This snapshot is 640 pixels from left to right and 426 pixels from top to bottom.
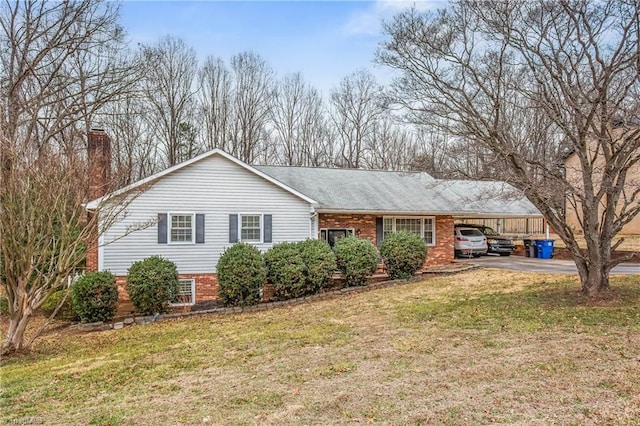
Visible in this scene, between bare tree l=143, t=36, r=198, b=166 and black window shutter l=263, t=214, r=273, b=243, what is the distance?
14.8 meters

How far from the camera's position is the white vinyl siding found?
14.9 m

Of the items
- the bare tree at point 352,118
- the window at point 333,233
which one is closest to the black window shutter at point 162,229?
the window at point 333,233

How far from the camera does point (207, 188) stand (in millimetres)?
15648

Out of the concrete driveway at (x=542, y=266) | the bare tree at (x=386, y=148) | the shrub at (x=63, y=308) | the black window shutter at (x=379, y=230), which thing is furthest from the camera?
the bare tree at (x=386, y=148)

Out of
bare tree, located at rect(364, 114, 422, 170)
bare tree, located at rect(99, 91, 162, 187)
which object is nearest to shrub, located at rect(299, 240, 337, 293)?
bare tree, located at rect(99, 91, 162, 187)

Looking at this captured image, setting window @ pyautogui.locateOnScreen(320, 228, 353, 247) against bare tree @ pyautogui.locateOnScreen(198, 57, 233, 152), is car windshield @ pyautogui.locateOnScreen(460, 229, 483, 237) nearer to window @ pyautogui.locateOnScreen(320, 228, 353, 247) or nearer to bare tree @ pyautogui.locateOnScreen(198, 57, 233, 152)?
window @ pyautogui.locateOnScreen(320, 228, 353, 247)

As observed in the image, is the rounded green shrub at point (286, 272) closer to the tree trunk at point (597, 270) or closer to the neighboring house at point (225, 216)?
the neighboring house at point (225, 216)

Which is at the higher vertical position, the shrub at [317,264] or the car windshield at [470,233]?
the car windshield at [470,233]

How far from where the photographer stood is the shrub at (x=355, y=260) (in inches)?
570

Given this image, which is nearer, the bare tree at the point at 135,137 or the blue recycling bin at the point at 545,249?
the blue recycling bin at the point at 545,249

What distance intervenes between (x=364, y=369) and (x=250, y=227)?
34.6ft

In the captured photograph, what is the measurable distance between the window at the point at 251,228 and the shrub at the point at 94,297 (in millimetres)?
4794

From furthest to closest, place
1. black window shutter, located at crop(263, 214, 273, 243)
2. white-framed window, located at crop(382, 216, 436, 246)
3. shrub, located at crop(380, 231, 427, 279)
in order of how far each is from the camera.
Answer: white-framed window, located at crop(382, 216, 436, 246) → black window shutter, located at crop(263, 214, 273, 243) → shrub, located at crop(380, 231, 427, 279)

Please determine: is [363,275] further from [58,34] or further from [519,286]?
[58,34]
